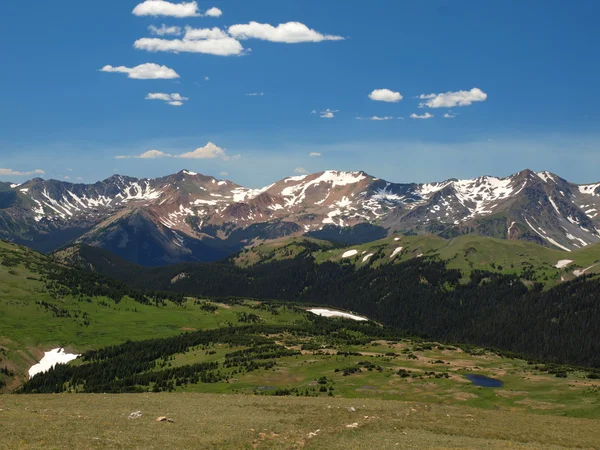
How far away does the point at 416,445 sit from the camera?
2124 inches

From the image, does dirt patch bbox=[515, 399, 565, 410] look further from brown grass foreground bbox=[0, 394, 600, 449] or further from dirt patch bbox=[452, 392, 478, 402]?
brown grass foreground bbox=[0, 394, 600, 449]

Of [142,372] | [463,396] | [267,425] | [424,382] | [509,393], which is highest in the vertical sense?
[267,425]

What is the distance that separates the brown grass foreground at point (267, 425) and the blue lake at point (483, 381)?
138 feet

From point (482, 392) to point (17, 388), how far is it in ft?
467

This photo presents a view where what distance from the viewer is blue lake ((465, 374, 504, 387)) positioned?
120275 mm

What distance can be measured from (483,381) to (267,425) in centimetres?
8098

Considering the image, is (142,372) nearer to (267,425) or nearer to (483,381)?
(483,381)

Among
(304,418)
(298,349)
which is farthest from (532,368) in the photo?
(304,418)

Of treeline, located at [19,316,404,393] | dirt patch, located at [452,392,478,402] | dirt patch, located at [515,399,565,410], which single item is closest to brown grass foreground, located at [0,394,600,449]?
dirt patch, located at [515,399,565,410]

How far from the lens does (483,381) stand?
12488 centimetres

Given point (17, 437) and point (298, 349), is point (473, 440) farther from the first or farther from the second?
point (298, 349)

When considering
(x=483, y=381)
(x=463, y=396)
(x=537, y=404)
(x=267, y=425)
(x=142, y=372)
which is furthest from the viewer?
(x=142, y=372)

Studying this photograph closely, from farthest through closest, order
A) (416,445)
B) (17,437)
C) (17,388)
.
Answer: (17,388)
(416,445)
(17,437)

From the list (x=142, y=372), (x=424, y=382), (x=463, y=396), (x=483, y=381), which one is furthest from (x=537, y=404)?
(x=142, y=372)
